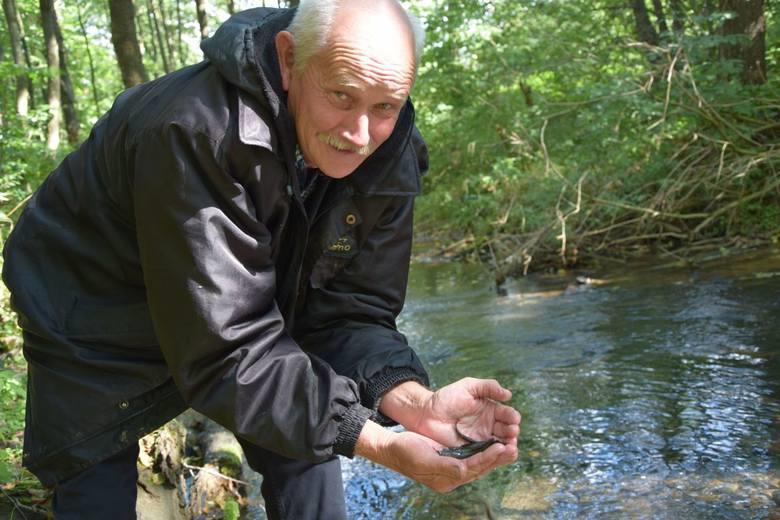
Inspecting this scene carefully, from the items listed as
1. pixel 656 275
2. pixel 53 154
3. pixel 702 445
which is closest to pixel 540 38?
pixel 656 275

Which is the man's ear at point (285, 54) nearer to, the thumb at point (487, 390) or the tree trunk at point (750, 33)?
the thumb at point (487, 390)

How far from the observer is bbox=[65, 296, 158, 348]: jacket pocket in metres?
1.79

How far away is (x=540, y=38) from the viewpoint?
1045 cm

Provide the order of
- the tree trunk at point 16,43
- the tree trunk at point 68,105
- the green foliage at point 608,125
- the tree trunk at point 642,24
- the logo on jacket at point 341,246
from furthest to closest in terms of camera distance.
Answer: the tree trunk at point 68,105, the tree trunk at point 642,24, the tree trunk at point 16,43, the green foliage at point 608,125, the logo on jacket at point 341,246

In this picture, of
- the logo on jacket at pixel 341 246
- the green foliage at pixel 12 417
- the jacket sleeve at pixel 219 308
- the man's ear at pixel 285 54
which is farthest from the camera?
the green foliage at pixel 12 417

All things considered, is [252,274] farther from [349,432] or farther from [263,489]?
[263,489]

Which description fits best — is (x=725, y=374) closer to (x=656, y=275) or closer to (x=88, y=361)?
(x=656, y=275)

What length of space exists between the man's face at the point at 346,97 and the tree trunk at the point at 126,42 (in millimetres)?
6154

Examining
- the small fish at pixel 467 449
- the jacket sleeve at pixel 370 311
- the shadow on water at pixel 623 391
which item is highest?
the jacket sleeve at pixel 370 311

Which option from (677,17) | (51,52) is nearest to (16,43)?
(51,52)

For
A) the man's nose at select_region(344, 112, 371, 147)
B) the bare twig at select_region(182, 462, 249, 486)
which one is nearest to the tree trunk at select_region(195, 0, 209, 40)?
the bare twig at select_region(182, 462, 249, 486)

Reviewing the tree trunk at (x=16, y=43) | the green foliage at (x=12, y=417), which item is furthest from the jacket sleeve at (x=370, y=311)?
the tree trunk at (x=16, y=43)

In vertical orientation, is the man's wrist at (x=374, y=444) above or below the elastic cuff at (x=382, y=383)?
below

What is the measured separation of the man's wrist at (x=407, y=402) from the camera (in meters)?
1.94
